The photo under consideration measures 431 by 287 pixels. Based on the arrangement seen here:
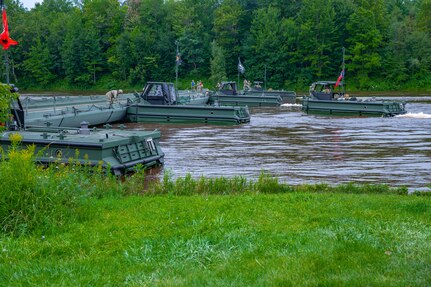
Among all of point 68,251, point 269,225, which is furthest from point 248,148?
point 68,251

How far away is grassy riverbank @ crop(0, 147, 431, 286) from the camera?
6.56 meters

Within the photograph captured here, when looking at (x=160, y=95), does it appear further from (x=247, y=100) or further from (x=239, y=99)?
(x=247, y=100)

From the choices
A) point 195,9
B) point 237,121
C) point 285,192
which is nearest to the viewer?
point 285,192

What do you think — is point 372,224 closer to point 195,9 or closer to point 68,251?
point 68,251

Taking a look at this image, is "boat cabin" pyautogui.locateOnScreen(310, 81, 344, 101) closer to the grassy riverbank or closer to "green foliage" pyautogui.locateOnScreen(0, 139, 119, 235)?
the grassy riverbank

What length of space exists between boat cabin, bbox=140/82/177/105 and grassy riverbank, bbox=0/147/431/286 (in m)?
26.9

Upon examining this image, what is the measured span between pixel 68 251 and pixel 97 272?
1.12 m

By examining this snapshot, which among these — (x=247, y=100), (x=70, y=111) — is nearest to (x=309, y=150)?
→ (x=70, y=111)

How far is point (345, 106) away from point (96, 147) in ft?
94.5

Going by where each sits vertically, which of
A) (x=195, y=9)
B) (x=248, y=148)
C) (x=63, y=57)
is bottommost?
(x=248, y=148)

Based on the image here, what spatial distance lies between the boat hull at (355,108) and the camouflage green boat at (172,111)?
785cm

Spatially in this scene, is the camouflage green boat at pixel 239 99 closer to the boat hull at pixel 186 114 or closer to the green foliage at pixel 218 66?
the boat hull at pixel 186 114

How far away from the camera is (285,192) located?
12820mm

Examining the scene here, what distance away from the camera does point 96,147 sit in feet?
54.0
